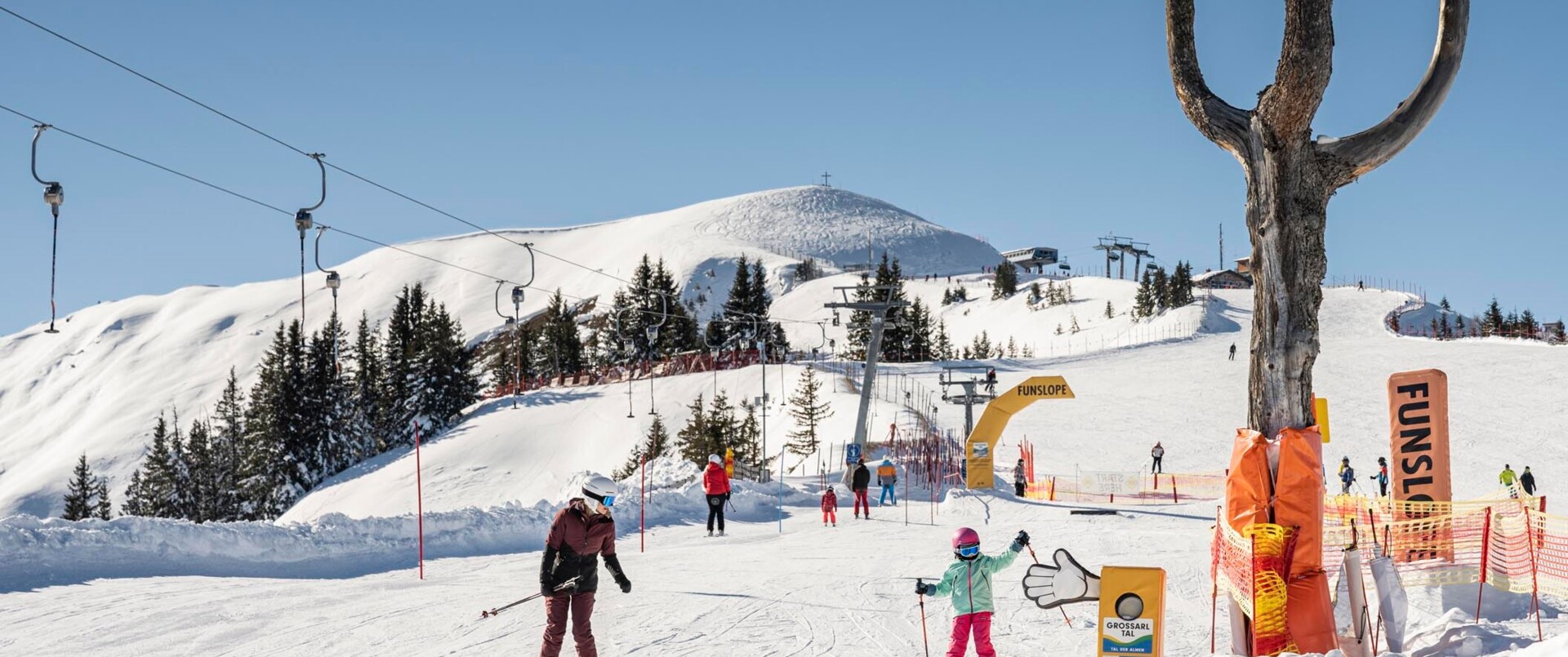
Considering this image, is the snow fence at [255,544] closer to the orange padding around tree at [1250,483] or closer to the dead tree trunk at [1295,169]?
the orange padding around tree at [1250,483]

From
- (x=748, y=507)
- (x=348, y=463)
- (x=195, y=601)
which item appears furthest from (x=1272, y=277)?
(x=348, y=463)

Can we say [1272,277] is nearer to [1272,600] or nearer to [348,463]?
[1272,600]

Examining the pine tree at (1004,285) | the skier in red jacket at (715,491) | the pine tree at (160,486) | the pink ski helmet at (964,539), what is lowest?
the pine tree at (160,486)

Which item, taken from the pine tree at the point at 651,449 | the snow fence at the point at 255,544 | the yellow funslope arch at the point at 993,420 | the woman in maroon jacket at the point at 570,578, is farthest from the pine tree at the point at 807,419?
the woman in maroon jacket at the point at 570,578

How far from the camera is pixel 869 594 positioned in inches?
558

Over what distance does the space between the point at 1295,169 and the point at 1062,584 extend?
396cm

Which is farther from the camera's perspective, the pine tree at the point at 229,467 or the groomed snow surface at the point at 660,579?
the pine tree at the point at 229,467

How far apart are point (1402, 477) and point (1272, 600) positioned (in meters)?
6.11

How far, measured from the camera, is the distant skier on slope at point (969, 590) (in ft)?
29.5

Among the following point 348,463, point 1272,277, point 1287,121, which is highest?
point 1287,121

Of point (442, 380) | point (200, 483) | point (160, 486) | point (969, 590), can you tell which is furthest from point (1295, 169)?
point (200, 483)

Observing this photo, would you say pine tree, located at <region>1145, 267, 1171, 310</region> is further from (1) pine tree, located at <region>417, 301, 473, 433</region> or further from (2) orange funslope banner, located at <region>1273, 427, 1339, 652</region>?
(2) orange funslope banner, located at <region>1273, 427, 1339, 652</region>

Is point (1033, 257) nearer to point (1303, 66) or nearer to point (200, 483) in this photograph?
point (200, 483)

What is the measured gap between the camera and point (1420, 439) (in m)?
14.4
